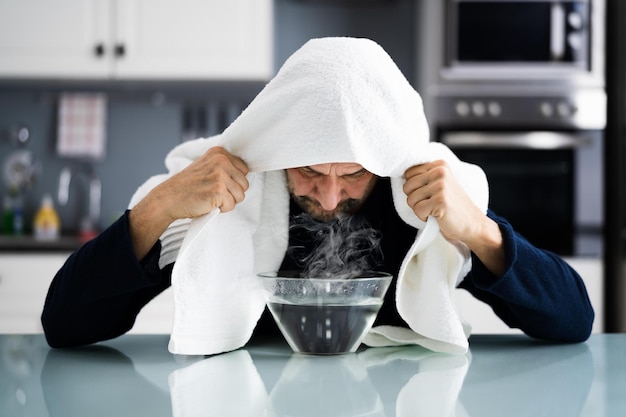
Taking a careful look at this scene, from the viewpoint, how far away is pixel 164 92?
11.2ft

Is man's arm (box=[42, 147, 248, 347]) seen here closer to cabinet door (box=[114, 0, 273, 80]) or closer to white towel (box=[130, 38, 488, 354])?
white towel (box=[130, 38, 488, 354])

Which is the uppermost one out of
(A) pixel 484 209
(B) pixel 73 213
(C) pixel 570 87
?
(C) pixel 570 87

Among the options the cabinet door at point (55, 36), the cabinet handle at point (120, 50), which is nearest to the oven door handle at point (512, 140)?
the cabinet handle at point (120, 50)

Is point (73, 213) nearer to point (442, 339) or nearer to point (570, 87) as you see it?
point (570, 87)

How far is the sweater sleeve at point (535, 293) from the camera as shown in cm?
135

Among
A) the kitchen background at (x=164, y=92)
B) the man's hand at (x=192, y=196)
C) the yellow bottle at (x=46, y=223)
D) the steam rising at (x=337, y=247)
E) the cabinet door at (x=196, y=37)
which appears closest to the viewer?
the man's hand at (x=192, y=196)

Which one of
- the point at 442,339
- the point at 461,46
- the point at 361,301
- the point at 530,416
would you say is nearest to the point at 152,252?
the point at 361,301

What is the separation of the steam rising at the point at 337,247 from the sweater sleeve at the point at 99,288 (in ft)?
0.91

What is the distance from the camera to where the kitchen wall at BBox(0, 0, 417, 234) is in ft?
11.1

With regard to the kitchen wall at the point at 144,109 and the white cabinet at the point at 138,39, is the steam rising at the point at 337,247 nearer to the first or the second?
the white cabinet at the point at 138,39

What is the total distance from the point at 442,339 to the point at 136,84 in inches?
89.7

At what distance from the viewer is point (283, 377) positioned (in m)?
1.07

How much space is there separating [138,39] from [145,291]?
1.85 metres

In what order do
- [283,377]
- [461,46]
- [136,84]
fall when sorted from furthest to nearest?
[136,84] < [461,46] < [283,377]
